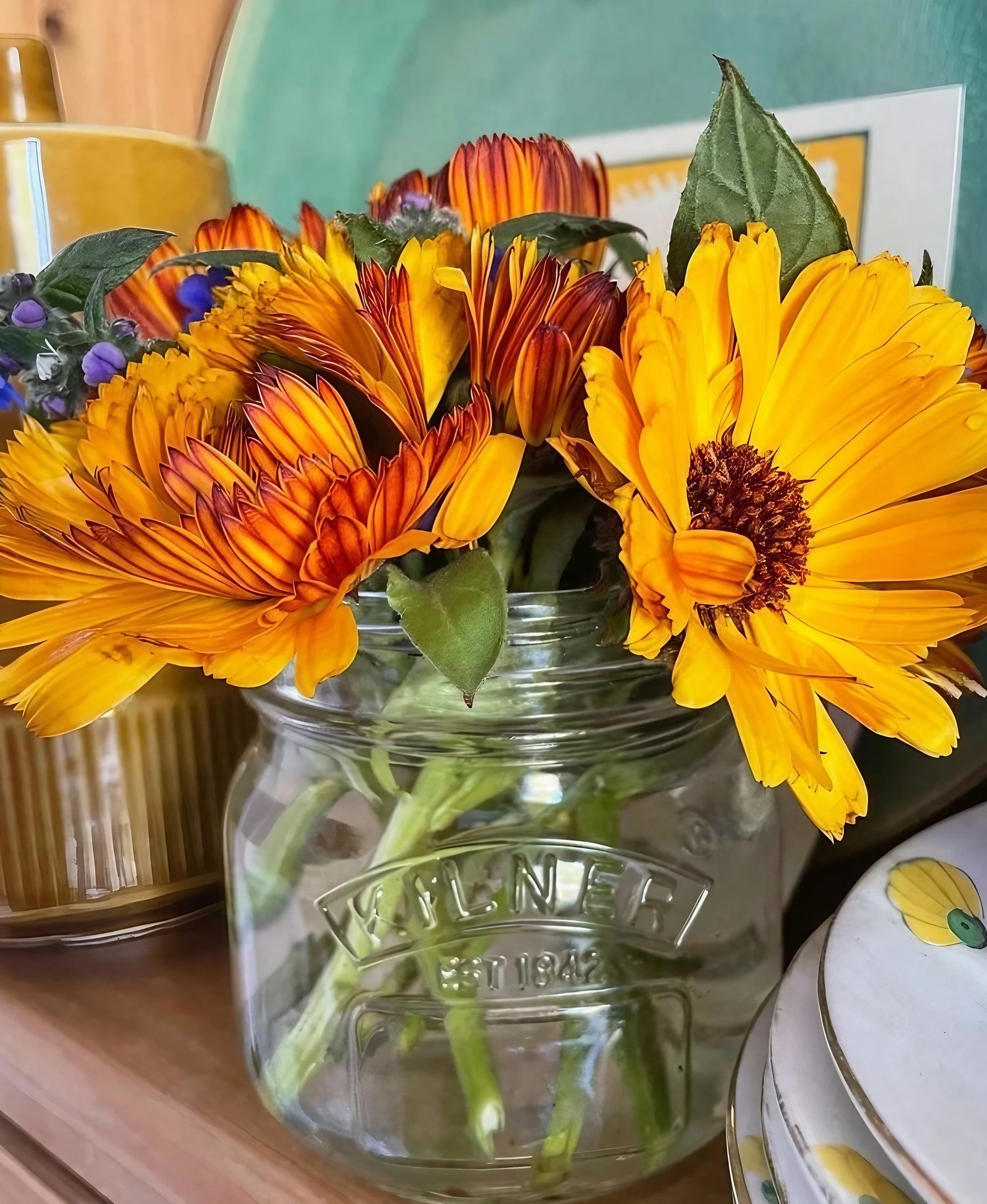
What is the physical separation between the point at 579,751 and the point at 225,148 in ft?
1.69

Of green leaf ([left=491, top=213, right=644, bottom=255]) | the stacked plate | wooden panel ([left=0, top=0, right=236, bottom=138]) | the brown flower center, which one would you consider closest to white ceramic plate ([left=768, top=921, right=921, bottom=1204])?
the stacked plate

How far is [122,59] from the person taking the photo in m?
0.67

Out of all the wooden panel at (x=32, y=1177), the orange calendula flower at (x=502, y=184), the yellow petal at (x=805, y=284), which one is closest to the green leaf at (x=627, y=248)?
the orange calendula flower at (x=502, y=184)

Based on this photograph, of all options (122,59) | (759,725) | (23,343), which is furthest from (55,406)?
(122,59)

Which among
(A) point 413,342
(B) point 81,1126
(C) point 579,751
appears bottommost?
(B) point 81,1126

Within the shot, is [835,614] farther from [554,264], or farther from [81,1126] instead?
[81,1126]

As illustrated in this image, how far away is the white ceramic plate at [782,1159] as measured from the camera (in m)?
0.23

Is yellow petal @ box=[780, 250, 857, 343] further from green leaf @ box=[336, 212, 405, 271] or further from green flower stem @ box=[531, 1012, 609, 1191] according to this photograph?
green flower stem @ box=[531, 1012, 609, 1191]

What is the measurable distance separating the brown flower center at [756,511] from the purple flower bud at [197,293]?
173 millimetres

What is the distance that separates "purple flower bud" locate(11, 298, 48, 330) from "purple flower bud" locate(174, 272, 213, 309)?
42 mm

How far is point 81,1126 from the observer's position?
14.9 inches

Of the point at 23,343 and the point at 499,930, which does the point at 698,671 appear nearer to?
the point at 499,930

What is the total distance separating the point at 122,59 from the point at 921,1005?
0.69m

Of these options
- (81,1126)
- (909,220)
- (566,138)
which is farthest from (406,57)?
(81,1126)
